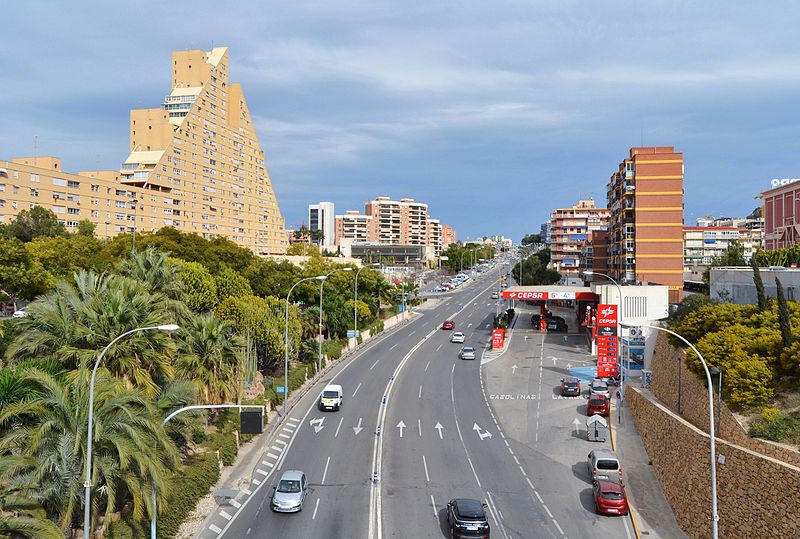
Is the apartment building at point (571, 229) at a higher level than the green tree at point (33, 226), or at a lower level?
higher

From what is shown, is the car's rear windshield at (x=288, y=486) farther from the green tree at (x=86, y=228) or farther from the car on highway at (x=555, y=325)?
the green tree at (x=86, y=228)

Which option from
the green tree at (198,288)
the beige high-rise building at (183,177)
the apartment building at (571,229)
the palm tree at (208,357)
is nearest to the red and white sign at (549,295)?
the green tree at (198,288)

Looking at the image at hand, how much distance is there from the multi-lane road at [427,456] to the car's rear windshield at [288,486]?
103cm

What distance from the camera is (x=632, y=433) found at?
126ft

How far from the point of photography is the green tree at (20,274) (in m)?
43.8

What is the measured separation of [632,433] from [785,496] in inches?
663

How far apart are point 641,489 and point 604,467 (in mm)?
2181

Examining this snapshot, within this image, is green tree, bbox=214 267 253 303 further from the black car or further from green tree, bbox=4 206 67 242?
the black car

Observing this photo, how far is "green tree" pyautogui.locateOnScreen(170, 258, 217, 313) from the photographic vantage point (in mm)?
49406

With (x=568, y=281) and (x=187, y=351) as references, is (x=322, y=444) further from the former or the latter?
(x=568, y=281)

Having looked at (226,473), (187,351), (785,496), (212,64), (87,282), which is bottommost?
(226,473)

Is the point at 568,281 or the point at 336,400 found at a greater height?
the point at 568,281

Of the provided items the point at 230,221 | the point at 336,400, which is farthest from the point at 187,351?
the point at 230,221

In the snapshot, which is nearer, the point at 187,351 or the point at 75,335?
the point at 75,335
